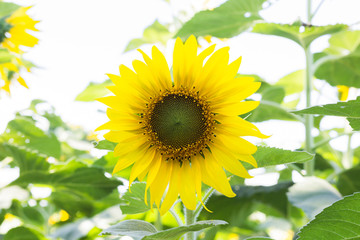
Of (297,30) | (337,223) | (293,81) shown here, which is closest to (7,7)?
(297,30)

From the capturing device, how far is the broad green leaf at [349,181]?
1.06 metres

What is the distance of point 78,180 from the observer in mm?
1096

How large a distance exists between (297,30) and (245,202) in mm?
500

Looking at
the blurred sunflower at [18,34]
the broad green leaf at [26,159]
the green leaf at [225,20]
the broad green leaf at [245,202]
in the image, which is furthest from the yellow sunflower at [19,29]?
the broad green leaf at [245,202]

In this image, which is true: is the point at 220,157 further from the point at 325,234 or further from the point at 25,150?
the point at 25,150

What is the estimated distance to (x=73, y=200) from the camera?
1.24 m

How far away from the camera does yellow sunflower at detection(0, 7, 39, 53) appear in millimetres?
1351

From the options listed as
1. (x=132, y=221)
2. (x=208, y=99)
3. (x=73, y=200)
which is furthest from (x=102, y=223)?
(x=208, y=99)

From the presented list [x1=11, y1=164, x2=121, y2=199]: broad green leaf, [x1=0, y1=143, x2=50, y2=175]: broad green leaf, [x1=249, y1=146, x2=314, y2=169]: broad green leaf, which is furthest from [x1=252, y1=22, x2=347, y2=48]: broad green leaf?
[x1=0, y1=143, x2=50, y2=175]: broad green leaf

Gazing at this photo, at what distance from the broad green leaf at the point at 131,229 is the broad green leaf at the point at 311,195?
12.8 inches

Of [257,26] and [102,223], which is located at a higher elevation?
[257,26]

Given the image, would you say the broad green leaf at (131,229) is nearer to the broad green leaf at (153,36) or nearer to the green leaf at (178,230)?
the green leaf at (178,230)

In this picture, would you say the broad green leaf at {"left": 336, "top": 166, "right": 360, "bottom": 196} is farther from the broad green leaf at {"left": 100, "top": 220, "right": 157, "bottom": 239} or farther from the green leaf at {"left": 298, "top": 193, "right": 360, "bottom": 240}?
the broad green leaf at {"left": 100, "top": 220, "right": 157, "bottom": 239}

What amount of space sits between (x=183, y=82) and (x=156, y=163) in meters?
0.17
